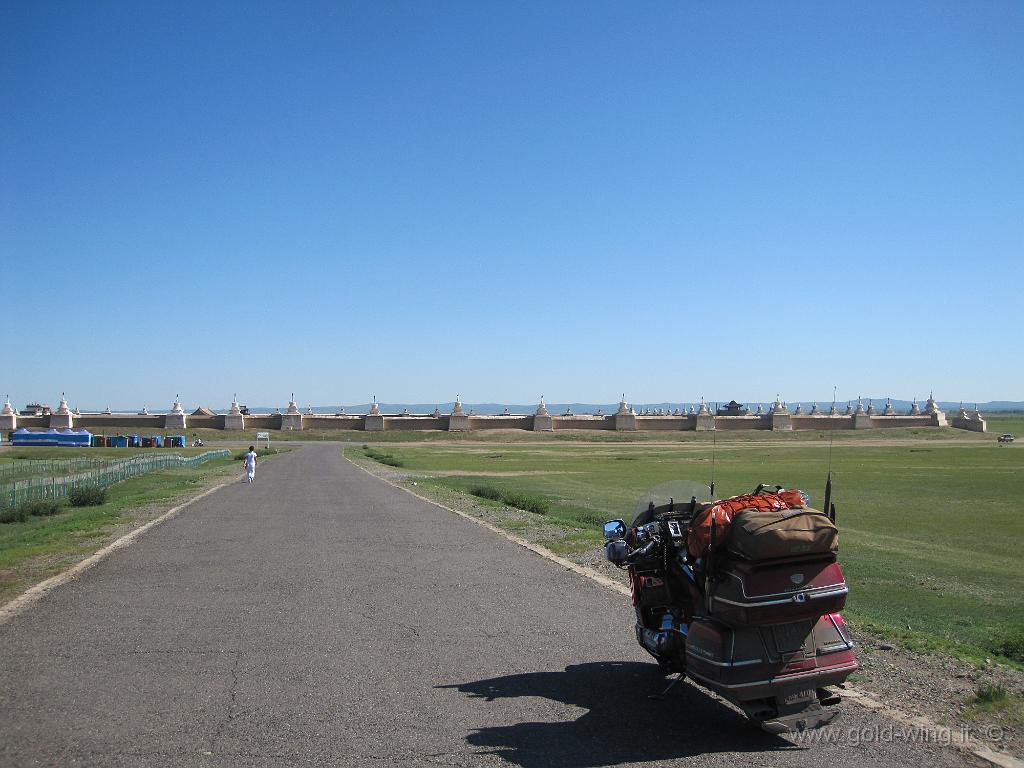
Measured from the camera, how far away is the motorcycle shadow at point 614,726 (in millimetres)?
5621

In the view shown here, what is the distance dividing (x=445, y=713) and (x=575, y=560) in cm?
750

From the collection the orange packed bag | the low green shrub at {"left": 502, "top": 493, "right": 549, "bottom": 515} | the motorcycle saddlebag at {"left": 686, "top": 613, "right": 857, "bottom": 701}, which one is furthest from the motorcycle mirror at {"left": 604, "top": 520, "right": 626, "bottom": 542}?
the low green shrub at {"left": 502, "top": 493, "right": 549, "bottom": 515}

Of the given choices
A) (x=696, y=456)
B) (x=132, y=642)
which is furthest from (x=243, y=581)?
(x=696, y=456)

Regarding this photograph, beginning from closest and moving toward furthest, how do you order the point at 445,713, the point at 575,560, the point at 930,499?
the point at 445,713, the point at 575,560, the point at 930,499

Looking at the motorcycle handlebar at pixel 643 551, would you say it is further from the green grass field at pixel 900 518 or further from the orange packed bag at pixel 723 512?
the green grass field at pixel 900 518

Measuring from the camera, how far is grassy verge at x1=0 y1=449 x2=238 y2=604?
41.5 ft

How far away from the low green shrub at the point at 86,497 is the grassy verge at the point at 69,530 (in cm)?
22

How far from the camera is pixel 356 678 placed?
7.12 metres

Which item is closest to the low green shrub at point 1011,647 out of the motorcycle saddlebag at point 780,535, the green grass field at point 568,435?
the motorcycle saddlebag at point 780,535

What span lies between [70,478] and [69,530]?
12.0m

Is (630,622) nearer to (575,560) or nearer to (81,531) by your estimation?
(575,560)

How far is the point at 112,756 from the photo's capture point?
5.41 m

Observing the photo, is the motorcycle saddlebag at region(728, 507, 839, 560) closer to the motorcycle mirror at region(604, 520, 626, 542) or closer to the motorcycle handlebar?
the motorcycle handlebar

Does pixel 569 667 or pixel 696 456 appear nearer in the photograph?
pixel 569 667
